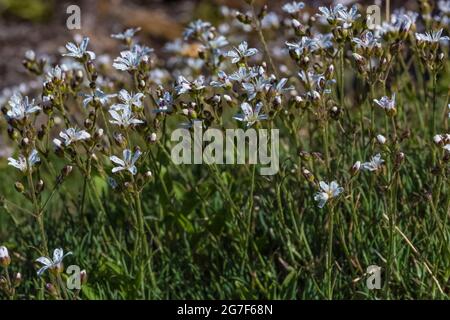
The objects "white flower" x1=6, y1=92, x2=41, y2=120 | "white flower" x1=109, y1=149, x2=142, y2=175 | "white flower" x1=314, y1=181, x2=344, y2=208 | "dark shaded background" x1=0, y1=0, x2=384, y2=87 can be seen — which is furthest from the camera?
"dark shaded background" x1=0, y1=0, x2=384, y2=87

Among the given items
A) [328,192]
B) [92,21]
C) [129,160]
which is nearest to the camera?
[328,192]

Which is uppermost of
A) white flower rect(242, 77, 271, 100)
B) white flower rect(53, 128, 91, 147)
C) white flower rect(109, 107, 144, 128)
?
white flower rect(242, 77, 271, 100)

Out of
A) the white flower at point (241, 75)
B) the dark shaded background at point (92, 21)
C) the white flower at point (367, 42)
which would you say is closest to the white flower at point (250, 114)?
the white flower at point (241, 75)

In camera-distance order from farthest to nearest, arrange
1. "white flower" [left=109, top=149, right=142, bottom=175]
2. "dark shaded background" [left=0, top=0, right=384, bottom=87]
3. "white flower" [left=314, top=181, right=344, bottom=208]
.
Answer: "dark shaded background" [left=0, top=0, right=384, bottom=87] → "white flower" [left=109, top=149, right=142, bottom=175] → "white flower" [left=314, top=181, right=344, bottom=208]

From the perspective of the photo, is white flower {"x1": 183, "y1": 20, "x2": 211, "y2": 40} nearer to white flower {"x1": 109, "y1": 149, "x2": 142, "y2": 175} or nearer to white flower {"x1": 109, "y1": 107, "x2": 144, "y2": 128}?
white flower {"x1": 109, "y1": 107, "x2": 144, "y2": 128}

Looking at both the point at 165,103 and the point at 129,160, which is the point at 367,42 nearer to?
the point at 165,103

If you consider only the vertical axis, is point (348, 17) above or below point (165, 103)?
above

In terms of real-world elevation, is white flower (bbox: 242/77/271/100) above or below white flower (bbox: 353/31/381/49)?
below

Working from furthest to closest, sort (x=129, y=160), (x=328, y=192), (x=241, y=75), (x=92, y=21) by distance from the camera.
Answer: (x=92, y=21) < (x=241, y=75) < (x=129, y=160) < (x=328, y=192)

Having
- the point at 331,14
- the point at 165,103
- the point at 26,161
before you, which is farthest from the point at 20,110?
the point at 331,14

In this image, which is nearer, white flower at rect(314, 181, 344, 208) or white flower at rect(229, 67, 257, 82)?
white flower at rect(314, 181, 344, 208)

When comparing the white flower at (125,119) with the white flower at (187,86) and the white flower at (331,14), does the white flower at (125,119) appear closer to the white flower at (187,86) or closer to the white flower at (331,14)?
the white flower at (187,86)

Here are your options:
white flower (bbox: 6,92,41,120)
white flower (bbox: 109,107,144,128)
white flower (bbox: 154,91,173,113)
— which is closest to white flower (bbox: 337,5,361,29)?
white flower (bbox: 154,91,173,113)
